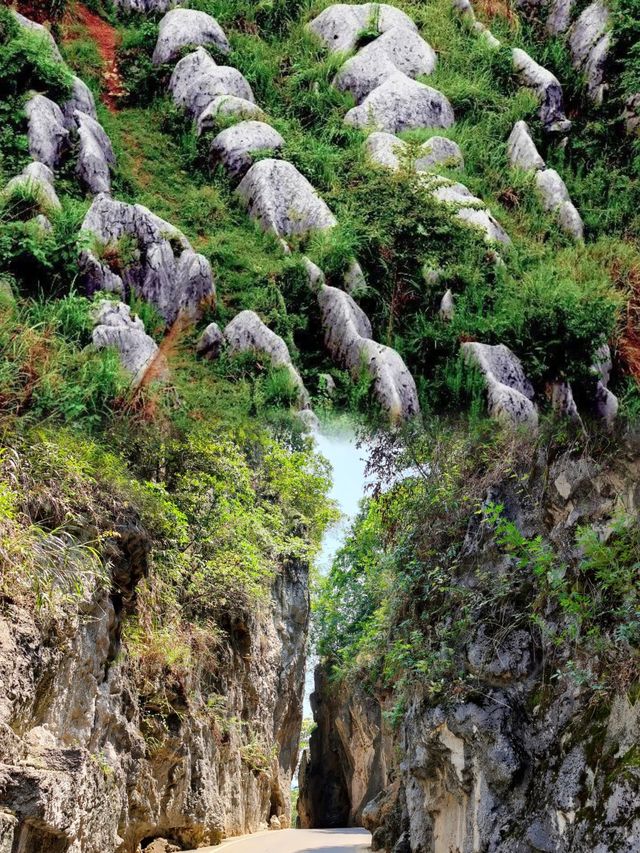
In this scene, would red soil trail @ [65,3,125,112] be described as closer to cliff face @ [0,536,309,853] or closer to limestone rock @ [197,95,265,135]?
limestone rock @ [197,95,265,135]

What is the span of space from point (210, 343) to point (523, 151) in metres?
9.96

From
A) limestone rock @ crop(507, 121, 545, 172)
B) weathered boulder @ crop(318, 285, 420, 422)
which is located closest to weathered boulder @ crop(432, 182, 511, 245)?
limestone rock @ crop(507, 121, 545, 172)

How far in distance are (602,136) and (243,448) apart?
11315 millimetres

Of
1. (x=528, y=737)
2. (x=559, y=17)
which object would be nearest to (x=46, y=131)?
(x=528, y=737)

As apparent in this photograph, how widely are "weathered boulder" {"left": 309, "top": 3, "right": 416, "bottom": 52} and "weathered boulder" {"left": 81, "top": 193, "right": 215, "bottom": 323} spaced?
34.8ft

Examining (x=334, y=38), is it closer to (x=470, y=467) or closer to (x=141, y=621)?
(x=470, y=467)

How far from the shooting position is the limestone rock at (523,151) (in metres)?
17.8

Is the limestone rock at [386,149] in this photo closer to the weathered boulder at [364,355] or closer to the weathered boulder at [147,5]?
the weathered boulder at [364,355]

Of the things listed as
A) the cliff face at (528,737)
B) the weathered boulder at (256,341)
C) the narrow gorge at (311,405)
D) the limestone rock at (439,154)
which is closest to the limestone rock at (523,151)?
the narrow gorge at (311,405)

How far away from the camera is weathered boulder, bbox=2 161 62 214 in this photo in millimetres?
12273

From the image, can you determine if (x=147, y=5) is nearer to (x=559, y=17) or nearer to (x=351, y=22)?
(x=351, y=22)

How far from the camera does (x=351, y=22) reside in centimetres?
2108

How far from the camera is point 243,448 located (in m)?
15.7

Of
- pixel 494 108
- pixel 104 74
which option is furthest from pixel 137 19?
pixel 494 108
